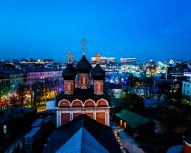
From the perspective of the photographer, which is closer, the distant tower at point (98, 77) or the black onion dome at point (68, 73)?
the distant tower at point (98, 77)

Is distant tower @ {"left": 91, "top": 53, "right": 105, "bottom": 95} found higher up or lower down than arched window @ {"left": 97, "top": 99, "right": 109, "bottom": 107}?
higher up

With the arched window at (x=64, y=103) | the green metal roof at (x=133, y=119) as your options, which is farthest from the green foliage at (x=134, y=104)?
the arched window at (x=64, y=103)

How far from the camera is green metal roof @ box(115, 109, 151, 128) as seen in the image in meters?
23.9

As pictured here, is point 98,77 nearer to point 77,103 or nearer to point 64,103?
point 77,103

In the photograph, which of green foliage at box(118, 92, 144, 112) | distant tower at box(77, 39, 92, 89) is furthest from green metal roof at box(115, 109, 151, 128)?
distant tower at box(77, 39, 92, 89)

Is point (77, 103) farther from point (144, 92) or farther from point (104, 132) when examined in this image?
point (144, 92)

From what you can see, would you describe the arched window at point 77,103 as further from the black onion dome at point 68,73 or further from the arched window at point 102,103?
the black onion dome at point 68,73

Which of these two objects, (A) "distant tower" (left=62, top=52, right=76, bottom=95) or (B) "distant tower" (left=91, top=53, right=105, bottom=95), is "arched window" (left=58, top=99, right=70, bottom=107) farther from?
(B) "distant tower" (left=91, top=53, right=105, bottom=95)

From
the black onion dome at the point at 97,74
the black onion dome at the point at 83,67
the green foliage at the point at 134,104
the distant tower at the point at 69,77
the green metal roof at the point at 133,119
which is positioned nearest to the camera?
the distant tower at the point at 69,77

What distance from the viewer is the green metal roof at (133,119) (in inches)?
941

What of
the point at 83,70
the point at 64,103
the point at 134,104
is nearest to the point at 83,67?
the point at 83,70

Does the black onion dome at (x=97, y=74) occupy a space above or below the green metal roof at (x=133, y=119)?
above

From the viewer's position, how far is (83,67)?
19.1 m

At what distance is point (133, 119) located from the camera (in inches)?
1001
